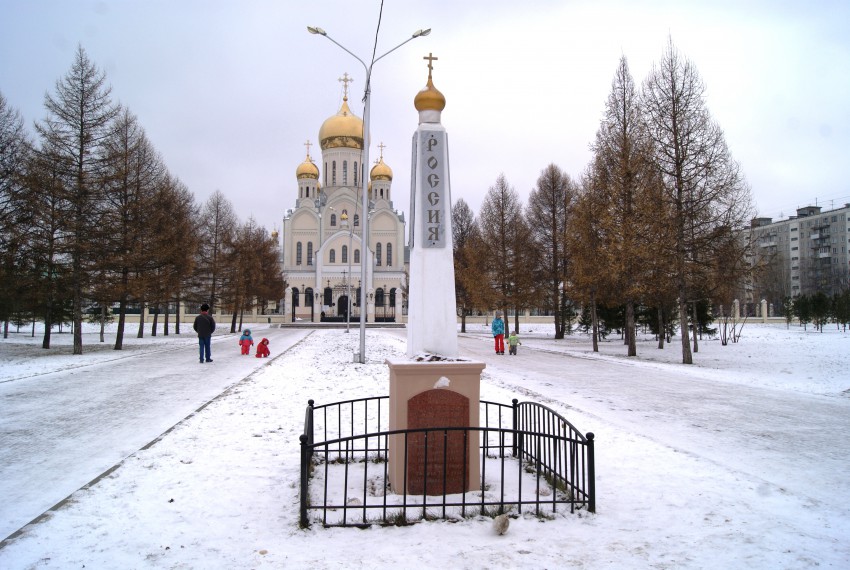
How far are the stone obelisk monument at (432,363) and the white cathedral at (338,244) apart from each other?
175 ft

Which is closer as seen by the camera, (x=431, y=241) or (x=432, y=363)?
(x=432, y=363)

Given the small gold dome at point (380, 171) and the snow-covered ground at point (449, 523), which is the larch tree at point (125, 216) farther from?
the small gold dome at point (380, 171)

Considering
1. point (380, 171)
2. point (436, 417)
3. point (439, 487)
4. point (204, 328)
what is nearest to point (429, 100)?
point (436, 417)

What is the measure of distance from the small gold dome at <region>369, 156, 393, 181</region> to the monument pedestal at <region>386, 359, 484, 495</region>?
214ft

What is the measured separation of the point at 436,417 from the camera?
536 centimetres

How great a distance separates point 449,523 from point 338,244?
58070 mm

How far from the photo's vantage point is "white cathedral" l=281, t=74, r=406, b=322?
6066 centimetres

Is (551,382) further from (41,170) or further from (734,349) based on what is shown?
(41,170)

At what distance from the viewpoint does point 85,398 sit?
35.3 feet

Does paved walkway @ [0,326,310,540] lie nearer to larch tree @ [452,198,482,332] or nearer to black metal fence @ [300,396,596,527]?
black metal fence @ [300,396,596,527]

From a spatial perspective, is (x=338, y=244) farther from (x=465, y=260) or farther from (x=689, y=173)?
(x=689, y=173)

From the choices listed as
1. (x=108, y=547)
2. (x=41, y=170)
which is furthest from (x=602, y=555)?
(x=41, y=170)

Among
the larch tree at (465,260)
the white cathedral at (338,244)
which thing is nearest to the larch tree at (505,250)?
the larch tree at (465,260)

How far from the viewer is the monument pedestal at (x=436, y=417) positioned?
5297 millimetres
